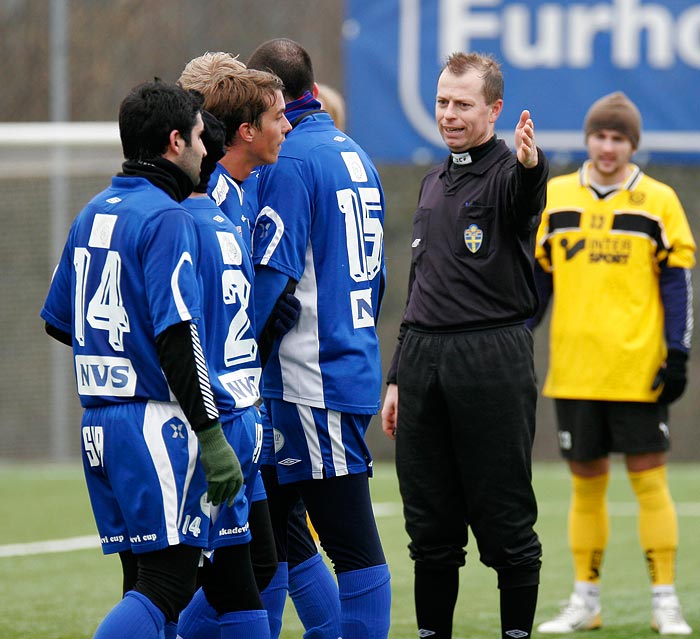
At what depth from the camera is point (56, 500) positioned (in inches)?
327

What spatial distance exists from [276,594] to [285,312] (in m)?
0.87

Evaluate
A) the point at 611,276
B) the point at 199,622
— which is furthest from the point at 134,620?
the point at 611,276

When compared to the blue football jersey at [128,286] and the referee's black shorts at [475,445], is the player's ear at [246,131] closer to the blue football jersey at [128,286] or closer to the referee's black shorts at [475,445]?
the blue football jersey at [128,286]

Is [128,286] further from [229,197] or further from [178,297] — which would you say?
[229,197]

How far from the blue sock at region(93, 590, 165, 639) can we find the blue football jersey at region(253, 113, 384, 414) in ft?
2.75

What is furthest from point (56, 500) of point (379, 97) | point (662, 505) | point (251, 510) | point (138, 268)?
point (138, 268)

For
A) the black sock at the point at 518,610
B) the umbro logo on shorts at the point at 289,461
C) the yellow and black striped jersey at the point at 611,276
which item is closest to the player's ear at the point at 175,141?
the umbro logo on shorts at the point at 289,461

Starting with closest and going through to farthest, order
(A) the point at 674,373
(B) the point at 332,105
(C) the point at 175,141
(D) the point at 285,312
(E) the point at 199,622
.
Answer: (C) the point at 175,141 → (D) the point at 285,312 → (E) the point at 199,622 → (A) the point at 674,373 → (B) the point at 332,105

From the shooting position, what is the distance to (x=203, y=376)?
10.1 feet

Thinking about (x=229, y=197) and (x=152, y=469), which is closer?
(x=152, y=469)

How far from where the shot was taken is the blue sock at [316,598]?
4066 millimetres

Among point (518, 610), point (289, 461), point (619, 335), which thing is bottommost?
point (518, 610)

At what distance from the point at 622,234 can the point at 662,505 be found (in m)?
1.06

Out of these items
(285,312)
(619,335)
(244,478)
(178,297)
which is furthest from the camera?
(619,335)
